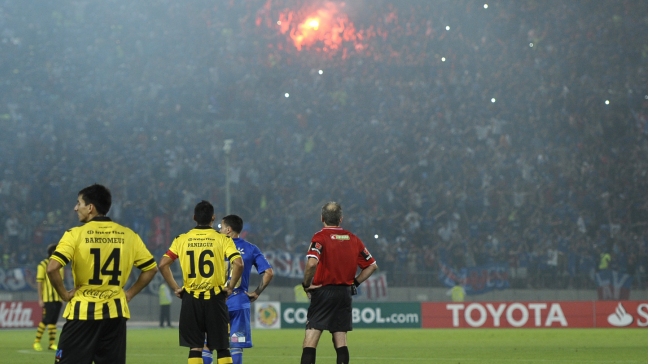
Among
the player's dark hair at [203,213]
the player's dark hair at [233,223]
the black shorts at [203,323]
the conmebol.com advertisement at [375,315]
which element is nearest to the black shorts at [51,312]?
the player's dark hair at [233,223]

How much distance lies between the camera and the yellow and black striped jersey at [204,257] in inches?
377

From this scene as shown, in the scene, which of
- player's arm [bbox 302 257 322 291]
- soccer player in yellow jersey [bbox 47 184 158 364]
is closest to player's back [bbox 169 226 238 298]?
player's arm [bbox 302 257 322 291]

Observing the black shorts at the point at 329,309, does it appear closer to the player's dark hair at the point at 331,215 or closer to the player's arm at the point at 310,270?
the player's arm at the point at 310,270

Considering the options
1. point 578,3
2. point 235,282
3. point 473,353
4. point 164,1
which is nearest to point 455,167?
point 578,3

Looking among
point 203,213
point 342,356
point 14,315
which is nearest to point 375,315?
point 14,315

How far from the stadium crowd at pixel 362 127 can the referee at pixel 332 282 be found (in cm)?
2143

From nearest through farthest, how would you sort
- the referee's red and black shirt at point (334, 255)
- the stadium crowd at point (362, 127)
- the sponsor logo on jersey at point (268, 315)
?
the referee's red and black shirt at point (334, 255), the sponsor logo on jersey at point (268, 315), the stadium crowd at point (362, 127)

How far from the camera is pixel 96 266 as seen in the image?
7.10 m

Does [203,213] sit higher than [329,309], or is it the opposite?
[203,213]

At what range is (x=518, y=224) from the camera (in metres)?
34.5

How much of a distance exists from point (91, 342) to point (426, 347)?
1353 centimetres

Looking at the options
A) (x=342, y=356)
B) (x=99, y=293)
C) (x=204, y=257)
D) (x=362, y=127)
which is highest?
Answer: (x=362, y=127)

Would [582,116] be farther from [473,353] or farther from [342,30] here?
[473,353]

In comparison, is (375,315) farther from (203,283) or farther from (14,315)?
(203,283)
